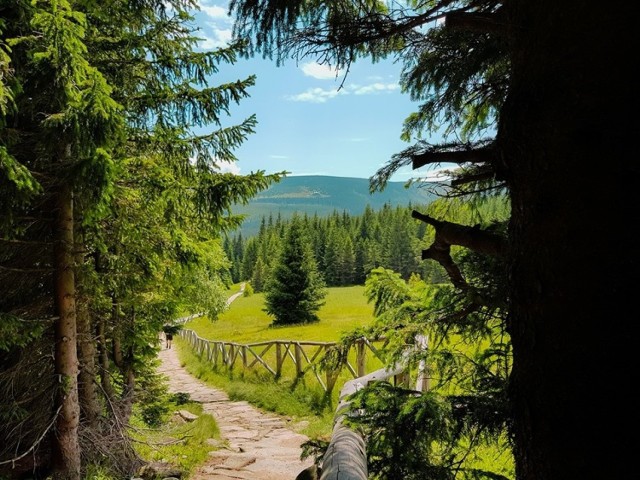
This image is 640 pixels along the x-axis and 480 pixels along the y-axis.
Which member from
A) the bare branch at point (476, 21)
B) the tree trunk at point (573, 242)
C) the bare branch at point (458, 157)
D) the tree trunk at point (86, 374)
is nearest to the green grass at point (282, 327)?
the tree trunk at point (86, 374)

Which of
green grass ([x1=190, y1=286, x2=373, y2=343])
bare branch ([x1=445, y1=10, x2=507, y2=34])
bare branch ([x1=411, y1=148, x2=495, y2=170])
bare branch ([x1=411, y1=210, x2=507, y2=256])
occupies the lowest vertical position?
green grass ([x1=190, y1=286, x2=373, y2=343])

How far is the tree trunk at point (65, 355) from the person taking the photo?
4.21 metres

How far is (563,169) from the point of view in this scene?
3.68 ft

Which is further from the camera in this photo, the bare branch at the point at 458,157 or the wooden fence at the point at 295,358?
the wooden fence at the point at 295,358

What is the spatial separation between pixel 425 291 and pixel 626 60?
2.74m

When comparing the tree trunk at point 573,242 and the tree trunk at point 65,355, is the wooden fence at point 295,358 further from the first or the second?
the tree trunk at point 65,355

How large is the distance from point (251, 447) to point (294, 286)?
80.8 ft

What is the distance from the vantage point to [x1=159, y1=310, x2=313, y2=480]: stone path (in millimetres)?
5894

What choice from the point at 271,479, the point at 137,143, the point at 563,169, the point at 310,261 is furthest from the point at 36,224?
the point at 310,261

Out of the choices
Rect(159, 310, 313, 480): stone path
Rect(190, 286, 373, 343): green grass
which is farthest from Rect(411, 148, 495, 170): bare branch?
Rect(190, 286, 373, 343): green grass

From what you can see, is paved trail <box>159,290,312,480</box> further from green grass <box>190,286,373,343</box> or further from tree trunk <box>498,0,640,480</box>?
green grass <box>190,286,373,343</box>

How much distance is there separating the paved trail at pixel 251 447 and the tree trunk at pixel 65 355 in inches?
78.7

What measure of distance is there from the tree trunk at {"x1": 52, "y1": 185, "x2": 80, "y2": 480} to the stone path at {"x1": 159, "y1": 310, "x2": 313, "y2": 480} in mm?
1977

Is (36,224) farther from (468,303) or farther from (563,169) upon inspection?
(563,169)
